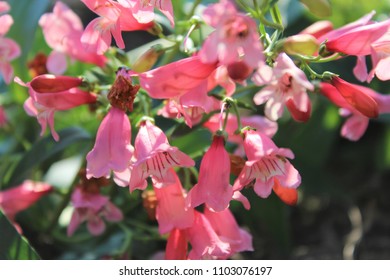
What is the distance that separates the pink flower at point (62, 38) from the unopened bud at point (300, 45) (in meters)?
0.46

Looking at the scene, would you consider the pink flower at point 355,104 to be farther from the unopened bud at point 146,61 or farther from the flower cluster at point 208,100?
the unopened bud at point 146,61

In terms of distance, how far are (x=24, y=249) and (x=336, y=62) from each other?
0.95m

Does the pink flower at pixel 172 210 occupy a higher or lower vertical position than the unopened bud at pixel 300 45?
lower

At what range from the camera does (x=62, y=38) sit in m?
1.22

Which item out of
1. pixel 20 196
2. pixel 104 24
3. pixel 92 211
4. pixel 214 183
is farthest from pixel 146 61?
pixel 20 196

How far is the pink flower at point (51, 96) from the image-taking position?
1.01 m

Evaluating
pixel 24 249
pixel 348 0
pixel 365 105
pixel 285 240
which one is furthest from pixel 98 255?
pixel 348 0

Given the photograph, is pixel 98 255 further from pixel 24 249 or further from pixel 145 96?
pixel 145 96

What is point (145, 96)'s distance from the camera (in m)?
1.07

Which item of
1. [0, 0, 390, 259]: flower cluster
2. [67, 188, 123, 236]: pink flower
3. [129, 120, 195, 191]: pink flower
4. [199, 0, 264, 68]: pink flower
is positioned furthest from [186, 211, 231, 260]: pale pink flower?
[199, 0, 264, 68]: pink flower

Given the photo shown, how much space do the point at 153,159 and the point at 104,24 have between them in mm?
228

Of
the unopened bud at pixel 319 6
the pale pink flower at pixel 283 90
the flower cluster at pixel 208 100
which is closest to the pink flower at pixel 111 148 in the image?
the flower cluster at pixel 208 100

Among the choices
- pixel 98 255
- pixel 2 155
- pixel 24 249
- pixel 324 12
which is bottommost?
pixel 98 255

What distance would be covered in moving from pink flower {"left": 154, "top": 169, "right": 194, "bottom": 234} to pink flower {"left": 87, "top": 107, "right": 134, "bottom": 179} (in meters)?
0.13
